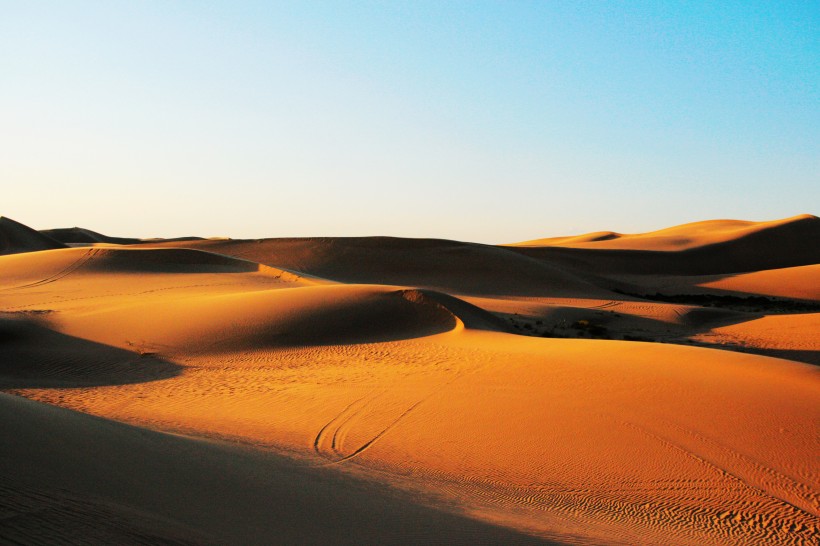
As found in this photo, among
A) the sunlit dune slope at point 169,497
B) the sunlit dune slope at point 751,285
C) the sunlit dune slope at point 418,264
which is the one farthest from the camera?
the sunlit dune slope at point 751,285

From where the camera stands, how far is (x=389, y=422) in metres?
10.6

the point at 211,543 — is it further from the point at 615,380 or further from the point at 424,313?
the point at 424,313

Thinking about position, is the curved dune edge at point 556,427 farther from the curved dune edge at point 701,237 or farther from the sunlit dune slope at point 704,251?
the curved dune edge at point 701,237

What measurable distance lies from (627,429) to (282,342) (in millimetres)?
10345

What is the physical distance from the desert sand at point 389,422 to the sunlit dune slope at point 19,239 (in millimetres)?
32936

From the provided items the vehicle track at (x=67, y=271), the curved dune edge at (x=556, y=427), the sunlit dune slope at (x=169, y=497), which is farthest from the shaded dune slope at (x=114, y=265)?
the sunlit dune slope at (x=169, y=497)

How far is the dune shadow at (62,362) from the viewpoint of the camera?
1473 centimetres

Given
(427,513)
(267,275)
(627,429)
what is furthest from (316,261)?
(427,513)

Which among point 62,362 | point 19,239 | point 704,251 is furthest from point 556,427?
point 19,239

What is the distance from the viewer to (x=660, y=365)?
13.4m

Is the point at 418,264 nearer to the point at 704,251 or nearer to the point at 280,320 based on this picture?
the point at 280,320

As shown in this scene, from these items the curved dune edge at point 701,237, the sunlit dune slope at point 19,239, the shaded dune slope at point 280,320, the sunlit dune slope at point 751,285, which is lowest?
the shaded dune slope at point 280,320

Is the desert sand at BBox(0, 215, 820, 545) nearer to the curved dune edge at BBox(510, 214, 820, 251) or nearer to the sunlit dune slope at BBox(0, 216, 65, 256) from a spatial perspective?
the sunlit dune slope at BBox(0, 216, 65, 256)

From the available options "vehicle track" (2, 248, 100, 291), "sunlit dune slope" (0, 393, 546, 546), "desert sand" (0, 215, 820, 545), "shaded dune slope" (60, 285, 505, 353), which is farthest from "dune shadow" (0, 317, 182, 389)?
"vehicle track" (2, 248, 100, 291)
